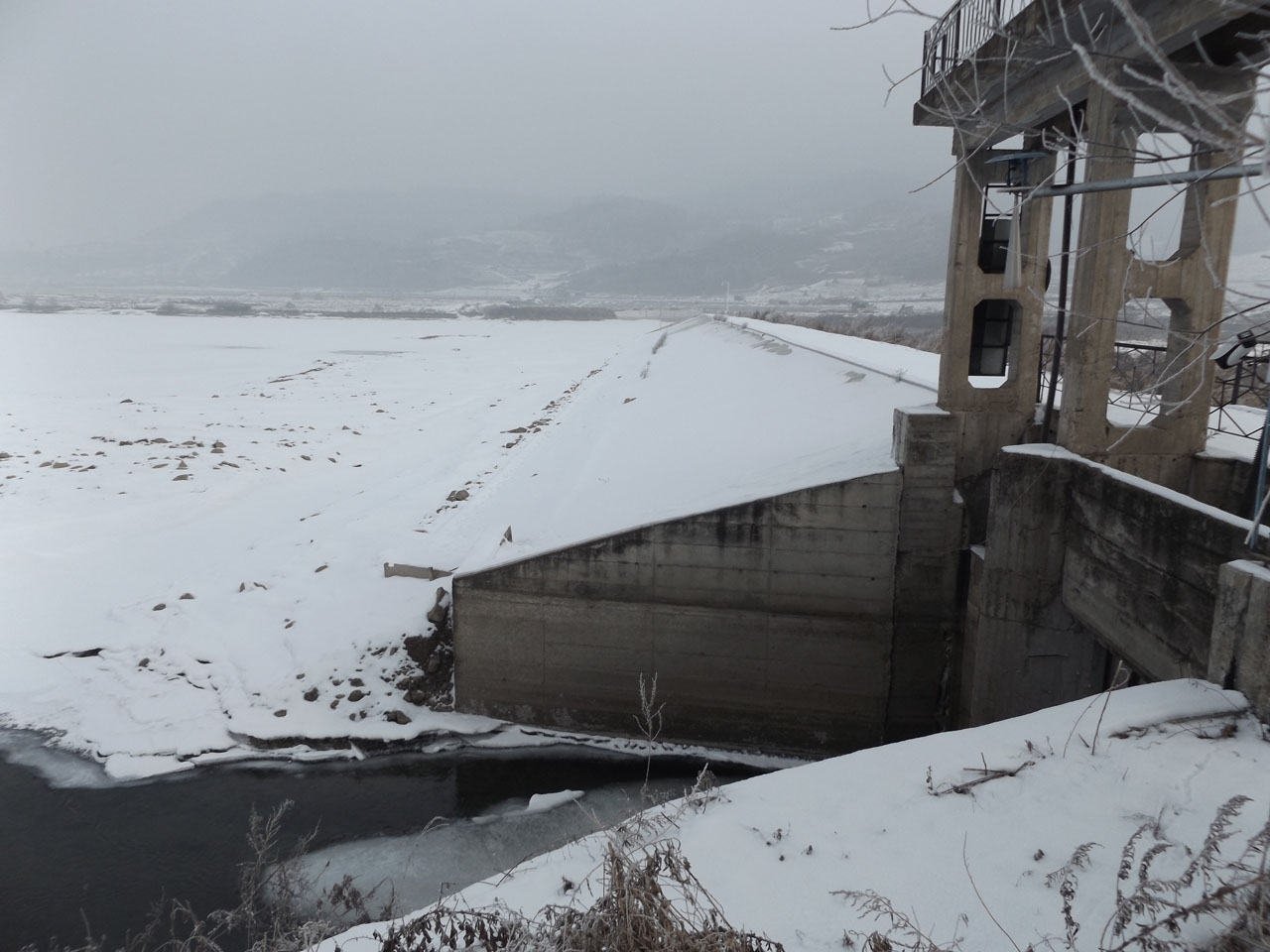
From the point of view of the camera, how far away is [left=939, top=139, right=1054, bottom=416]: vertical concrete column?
12.0 metres

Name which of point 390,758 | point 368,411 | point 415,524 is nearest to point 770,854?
point 390,758

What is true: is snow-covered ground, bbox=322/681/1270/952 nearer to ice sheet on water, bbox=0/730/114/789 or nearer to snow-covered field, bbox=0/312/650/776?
snow-covered field, bbox=0/312/650/776

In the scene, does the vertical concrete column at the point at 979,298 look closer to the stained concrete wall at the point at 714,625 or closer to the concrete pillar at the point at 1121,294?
the concrete pillar at the point at 1121,294

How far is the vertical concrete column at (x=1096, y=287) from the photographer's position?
9109mm

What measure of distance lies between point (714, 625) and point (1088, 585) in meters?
4.83

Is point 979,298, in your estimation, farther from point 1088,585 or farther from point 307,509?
point 307,509

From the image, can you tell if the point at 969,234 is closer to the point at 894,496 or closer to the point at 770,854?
the point at 894,496

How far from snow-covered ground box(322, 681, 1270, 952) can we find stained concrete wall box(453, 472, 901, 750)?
19.4 feet

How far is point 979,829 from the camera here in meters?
4.70

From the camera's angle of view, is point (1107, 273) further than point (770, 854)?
Yes

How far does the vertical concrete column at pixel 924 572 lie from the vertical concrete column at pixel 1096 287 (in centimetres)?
171

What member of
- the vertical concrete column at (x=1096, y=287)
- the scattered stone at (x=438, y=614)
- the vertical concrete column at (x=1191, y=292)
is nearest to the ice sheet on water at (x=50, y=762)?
the scattered stone at (x=438, y=614)

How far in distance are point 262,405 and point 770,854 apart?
32.7 meters

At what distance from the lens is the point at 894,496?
458 inches
